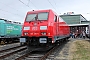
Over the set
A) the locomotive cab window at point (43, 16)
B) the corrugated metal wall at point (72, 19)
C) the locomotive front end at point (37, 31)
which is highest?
the corrugated metal wall at point (72, 19)

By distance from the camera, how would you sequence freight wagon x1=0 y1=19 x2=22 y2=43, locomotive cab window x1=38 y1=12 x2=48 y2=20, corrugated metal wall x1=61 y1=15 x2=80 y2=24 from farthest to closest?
corrugated metal wall x1=61 y1=15 x2=80 y2=24
freight wagon x1=0 y1=19 x2=22 y2=43
locomotive cab window x1=38 y1=12 x2=48 y2=20

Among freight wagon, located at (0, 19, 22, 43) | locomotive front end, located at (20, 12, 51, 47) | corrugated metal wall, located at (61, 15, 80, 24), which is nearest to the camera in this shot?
locomotive front end, located at (20, 12, 51, 47)

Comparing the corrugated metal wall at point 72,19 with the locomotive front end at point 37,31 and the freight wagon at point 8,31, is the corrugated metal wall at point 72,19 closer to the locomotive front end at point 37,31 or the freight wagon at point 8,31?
the freight wagon at point 8,31

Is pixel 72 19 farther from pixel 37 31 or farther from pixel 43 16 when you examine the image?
pixel 37 31

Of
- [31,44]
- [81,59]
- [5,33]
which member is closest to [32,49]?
[31,44]

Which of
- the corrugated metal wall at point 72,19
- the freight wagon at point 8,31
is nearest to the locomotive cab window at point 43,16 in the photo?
the freight wagon at point 8,31

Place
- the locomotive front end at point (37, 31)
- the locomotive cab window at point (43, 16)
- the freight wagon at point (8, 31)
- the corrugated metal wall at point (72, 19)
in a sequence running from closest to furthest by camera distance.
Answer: the locomotive front end at point (37, 31)
the locomotive cab window at point (43, 16)
the freight wagon at point (8, 31)
the corrugated metal wall at point (72, 19)

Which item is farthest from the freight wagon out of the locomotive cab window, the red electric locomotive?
the locomotive cab window

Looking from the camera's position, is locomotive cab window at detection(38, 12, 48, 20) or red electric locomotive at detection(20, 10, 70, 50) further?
locomotive cab window at detection(38, 12, 48, 20)

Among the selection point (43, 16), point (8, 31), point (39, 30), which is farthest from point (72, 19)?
point (39, 30)

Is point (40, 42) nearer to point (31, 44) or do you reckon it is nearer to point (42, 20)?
point (31, 44)

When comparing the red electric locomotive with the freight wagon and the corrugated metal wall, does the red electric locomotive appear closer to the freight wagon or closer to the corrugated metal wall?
the freight wagon

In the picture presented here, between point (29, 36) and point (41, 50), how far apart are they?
135 centimetres

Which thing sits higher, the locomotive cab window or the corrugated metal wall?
the corrugated metal wall
